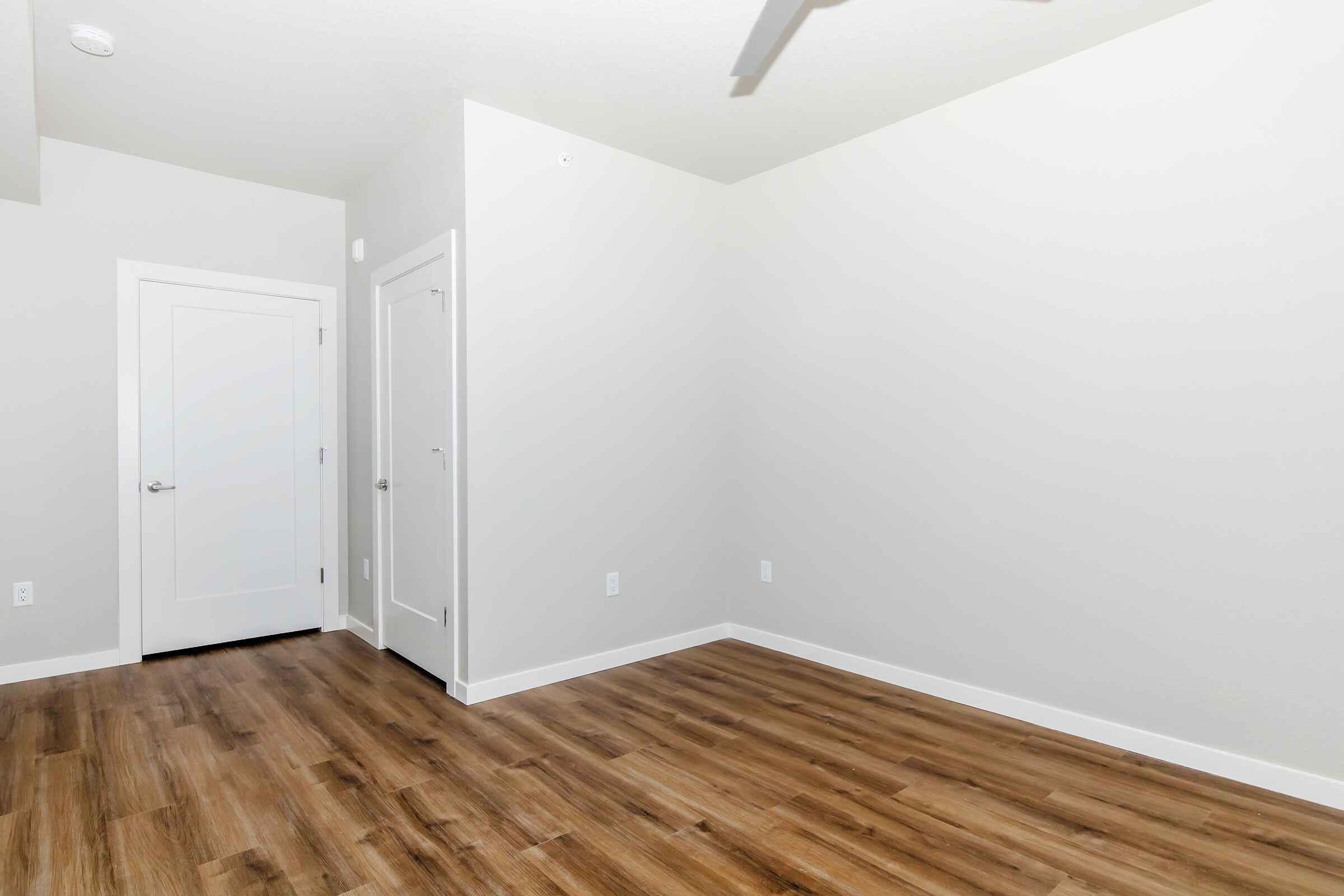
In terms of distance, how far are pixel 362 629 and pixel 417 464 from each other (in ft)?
4.11

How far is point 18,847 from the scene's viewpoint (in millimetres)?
2010

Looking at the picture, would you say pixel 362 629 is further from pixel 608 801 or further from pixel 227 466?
pixel 608 801

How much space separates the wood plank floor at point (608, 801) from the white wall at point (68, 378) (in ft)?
1.48

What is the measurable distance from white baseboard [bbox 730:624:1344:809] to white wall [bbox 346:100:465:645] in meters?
2.57

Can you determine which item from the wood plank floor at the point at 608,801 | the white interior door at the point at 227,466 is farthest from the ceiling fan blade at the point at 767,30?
the white interior door at the point at 227,466

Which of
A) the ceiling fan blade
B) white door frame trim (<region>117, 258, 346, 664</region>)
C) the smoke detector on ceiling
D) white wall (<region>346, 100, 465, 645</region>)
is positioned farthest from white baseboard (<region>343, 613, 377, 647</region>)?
the ceiling fan blade

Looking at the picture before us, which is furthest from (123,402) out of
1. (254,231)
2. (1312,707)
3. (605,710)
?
(1312,707)

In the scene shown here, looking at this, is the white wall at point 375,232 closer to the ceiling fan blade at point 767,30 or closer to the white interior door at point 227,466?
the white interior door at point 227,466

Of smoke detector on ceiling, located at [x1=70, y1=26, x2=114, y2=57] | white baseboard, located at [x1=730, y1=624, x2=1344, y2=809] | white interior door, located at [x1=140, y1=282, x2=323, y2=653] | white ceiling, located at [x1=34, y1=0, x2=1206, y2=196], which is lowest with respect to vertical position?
white baseboard, located at [x1=730, y1=624, x2=1344, y2=809]

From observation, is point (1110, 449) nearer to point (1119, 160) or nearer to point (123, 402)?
point (1119, 160)

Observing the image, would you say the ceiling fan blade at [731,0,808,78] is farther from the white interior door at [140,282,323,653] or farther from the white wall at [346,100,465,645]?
the white interior door at [140,282,323,653]

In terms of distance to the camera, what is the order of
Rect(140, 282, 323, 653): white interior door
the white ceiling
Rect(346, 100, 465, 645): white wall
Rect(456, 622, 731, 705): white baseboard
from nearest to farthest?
1. the white ceiling
2. Rect(456, 622, 731, 705): white baseboard
3. Rect(346, 100, 465, 645): white wall
4. Rect(140, 282, 323, 653): white interior door

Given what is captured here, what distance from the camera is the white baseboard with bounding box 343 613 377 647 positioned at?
4.02 m

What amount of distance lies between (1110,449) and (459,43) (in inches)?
112
